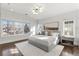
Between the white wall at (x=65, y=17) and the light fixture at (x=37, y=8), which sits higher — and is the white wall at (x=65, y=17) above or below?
below

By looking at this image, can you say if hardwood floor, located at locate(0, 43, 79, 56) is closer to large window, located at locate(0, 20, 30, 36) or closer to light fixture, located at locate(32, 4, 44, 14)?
large window, located at locate(0, 20, 30, 36)

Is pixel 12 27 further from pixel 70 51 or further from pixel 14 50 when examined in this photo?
pixel 70 51

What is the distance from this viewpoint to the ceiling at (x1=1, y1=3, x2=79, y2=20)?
124 centimetres

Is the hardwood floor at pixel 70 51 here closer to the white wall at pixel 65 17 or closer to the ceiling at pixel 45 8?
the white wall at pixel 65 17

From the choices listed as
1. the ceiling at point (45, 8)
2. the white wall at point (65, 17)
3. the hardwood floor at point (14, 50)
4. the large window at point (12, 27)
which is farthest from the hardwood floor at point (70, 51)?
the large window at point (12, 27)

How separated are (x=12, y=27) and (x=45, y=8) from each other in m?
0.85

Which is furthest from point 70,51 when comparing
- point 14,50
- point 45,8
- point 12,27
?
point 12,27

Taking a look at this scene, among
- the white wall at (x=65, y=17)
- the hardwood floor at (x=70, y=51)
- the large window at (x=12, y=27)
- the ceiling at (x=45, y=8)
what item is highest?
the ceiling at (x=45, y=8)

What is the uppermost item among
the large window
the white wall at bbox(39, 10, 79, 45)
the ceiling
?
the ceiling

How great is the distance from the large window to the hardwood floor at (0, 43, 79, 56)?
0.88 ft

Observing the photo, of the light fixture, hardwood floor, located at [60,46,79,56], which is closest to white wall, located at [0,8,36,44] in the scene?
the light fixture

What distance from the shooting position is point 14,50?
1.36 meters

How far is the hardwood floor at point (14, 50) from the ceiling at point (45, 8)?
78 centimetres

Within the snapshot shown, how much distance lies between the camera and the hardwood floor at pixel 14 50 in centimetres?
127
